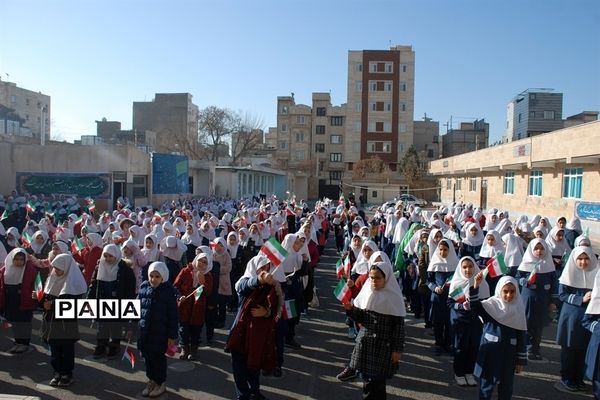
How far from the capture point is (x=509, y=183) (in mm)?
30172

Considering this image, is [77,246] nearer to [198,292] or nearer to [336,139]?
[198,292]

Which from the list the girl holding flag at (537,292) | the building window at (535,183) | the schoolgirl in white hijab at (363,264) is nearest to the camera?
the girl holding flag at (537,292)

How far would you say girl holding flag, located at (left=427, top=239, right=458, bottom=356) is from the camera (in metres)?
6.63

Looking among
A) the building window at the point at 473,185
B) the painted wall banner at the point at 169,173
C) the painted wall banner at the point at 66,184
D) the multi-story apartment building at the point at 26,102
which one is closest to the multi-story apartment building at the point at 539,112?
the building window at the point at 473,185

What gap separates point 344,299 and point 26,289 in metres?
4.06

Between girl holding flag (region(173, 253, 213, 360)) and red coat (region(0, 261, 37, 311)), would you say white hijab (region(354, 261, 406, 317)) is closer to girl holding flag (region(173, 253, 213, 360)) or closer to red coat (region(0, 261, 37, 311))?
girl holding flag (region(173, 253, 213, 360))

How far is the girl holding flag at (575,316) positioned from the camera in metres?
5.54

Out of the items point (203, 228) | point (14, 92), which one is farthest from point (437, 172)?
point (14, 92)

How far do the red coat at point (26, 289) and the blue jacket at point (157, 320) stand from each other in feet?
7.29

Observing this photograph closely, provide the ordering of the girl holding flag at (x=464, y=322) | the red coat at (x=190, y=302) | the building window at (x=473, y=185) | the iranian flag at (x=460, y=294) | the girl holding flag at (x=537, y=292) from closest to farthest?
the iranian flag at (x=460, y=294) < the girl holding flag at (x=464, y=322) < the red coat at (x=190, y=302) < the girl holding flag at (x=537, y=292) < the building window at (x=473, y=185)

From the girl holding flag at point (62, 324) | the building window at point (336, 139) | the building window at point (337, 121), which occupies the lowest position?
the girl holding flag at point (62, 324)

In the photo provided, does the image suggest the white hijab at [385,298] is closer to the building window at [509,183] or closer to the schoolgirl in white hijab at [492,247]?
the schoolgirl in white hijab at [492,247]

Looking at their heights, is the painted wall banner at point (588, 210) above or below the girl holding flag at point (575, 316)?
above

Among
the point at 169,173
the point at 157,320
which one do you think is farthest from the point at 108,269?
the point at 169,173
